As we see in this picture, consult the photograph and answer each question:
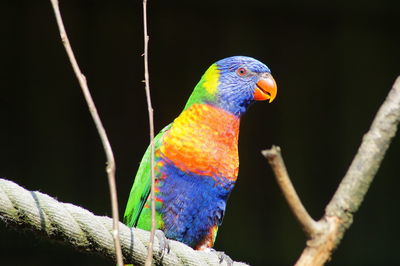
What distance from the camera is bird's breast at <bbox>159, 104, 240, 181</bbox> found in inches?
113

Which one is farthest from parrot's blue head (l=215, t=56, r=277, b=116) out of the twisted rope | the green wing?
the twisted rope

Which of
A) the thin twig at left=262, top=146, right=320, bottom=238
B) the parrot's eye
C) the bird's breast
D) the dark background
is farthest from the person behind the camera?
the dark background

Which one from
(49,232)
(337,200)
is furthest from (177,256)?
(337,200)

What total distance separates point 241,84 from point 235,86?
0.12 ft

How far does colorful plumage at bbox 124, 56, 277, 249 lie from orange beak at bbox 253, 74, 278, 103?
0.26 metres

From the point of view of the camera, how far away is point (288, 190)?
8.49 ft

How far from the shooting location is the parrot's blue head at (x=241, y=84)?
3246 millimetres

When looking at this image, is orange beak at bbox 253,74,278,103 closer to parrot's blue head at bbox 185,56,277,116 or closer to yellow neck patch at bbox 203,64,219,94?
parrot's blue head at bbox 185,56,277,116

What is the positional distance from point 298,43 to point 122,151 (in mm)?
2024

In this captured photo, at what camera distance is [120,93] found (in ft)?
18.2

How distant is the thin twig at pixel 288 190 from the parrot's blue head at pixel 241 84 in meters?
0.72

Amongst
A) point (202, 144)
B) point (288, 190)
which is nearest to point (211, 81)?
point (202, 144)

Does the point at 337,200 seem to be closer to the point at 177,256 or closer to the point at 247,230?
the point at 177,256

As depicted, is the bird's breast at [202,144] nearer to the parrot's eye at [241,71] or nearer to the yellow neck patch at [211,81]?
the yellow neck patch at [211,81]
